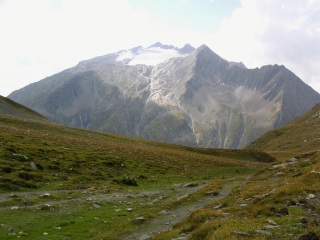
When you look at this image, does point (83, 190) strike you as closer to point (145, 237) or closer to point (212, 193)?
point (212, 193)

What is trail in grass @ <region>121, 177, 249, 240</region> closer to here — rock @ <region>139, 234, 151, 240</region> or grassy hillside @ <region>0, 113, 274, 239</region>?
rock @ <region>139, 234, 151, 240</region>

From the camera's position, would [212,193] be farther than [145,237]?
Yes

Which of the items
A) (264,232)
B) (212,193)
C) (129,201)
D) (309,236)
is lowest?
(129,201)

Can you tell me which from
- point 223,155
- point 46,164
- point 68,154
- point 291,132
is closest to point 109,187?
point 46,164

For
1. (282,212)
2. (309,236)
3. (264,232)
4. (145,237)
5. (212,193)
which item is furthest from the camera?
(212,193)

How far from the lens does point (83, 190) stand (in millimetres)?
30312

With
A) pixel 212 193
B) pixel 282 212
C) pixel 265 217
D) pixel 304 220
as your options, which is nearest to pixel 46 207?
pixel 212 193

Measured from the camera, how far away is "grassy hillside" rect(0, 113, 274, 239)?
19656 millimetres

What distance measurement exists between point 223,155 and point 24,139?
58.0m

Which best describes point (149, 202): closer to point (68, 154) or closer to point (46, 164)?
point (46, 164)

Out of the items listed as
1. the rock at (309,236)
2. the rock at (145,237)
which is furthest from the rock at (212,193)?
the rock at (309,236)

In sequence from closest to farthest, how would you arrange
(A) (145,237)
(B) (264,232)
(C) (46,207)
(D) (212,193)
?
1. (B) (264,232)
2. (A) (145,237)
3. (C) (46,207)
4. (D) (212,193)

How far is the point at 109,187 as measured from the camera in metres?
33.2

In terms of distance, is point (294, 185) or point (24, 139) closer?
point (294, 185)
